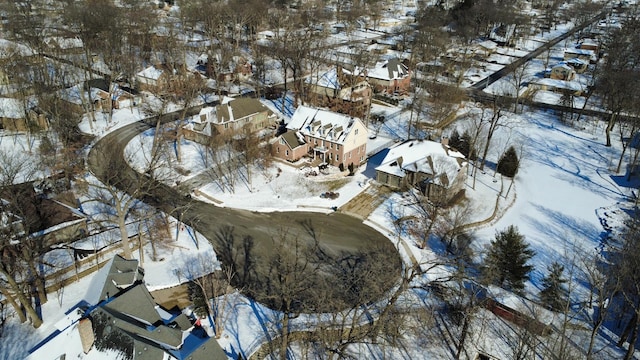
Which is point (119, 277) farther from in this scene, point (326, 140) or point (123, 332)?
point (326, 140)

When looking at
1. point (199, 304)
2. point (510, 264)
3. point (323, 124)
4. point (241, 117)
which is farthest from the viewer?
point (241, 117)

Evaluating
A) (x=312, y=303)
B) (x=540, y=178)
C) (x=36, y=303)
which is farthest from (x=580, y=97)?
(x=36, y=303)

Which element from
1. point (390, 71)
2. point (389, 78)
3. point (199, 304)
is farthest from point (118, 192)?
point (390, 71)

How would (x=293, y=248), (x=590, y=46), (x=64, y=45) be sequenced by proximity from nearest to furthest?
1. (x=293, y=248)
2. (x=64, y=45)
3. (x=590, y=46)

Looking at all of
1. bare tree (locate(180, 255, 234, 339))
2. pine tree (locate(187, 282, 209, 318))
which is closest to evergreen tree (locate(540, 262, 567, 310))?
bare tree (locate(180, 255, 234, 339))

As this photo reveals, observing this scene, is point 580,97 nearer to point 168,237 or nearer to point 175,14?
point 168,237

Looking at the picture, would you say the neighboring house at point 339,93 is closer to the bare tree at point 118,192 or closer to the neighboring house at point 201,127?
the neighboring house at point 201,127

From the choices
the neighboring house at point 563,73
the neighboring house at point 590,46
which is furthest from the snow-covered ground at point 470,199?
the neighboring house at point 590,46
